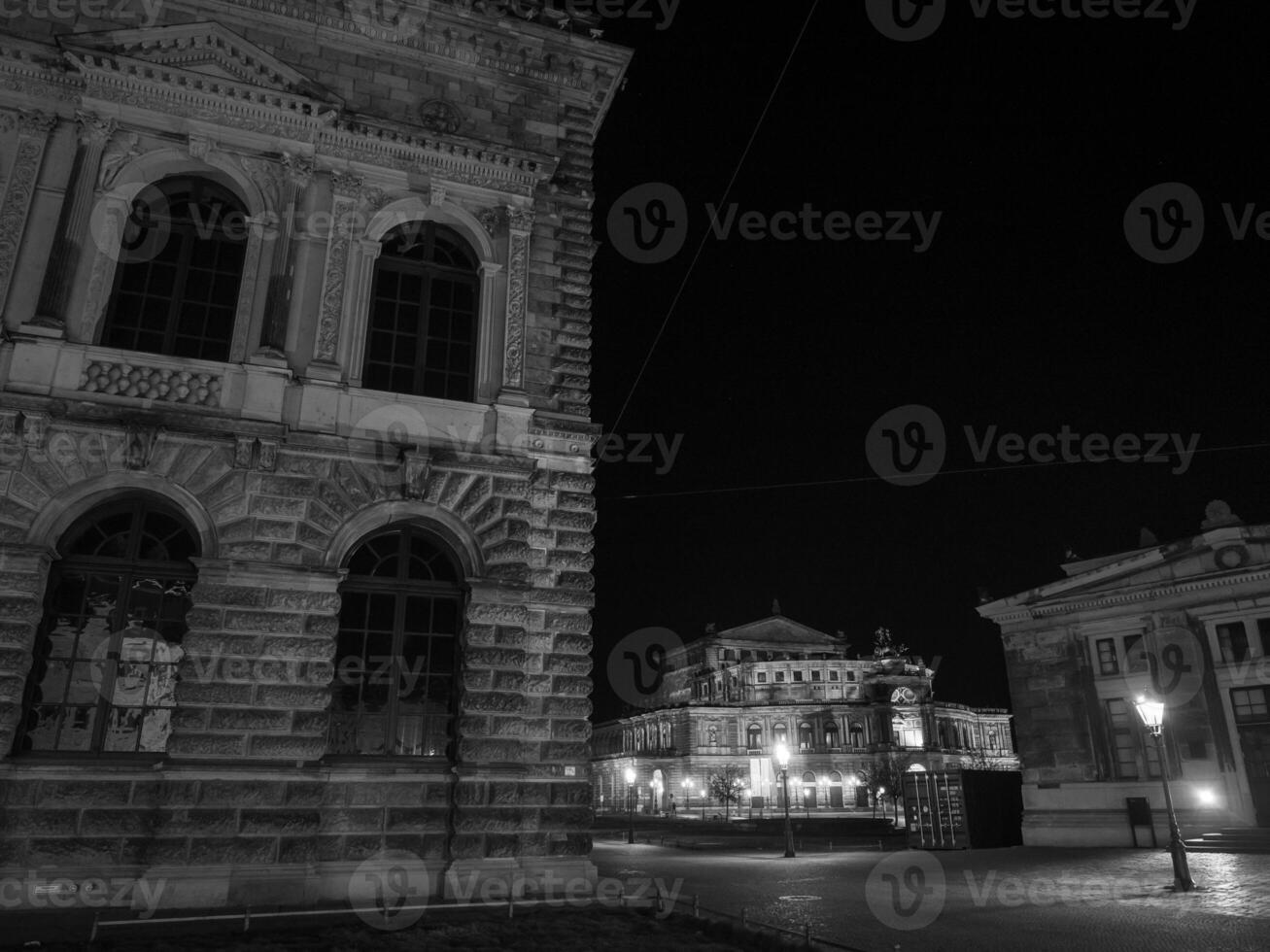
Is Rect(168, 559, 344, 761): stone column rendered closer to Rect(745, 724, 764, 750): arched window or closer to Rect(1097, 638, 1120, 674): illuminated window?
Rect(1097, 638, 1120, 674): illuminated window

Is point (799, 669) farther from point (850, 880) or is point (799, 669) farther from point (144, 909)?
point (144, 909)

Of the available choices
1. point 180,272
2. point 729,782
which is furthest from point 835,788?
point 180,272

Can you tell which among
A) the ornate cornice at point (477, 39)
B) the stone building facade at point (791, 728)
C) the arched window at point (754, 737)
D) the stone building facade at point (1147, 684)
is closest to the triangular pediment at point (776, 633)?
the stone building facade at point (791, 728)

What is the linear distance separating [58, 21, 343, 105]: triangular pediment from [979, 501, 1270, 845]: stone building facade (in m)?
28.7

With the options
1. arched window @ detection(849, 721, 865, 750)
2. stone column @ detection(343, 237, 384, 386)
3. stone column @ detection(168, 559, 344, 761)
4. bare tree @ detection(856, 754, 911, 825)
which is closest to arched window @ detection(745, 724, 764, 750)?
arched window @ detection(849, 721, 865, 750)

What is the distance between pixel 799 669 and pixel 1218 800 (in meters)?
84.1

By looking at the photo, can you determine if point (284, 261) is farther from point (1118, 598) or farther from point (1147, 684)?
point (1147, 684)

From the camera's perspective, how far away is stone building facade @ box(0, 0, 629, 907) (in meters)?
12.0

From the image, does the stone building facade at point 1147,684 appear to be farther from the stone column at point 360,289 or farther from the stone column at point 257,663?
the stone column at point 360,289

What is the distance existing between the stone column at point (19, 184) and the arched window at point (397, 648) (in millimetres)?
6515

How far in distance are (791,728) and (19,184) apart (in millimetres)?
102011

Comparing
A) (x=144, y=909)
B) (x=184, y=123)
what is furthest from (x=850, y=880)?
(x=184, y=123)

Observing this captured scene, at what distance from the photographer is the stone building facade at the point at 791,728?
102750 mm

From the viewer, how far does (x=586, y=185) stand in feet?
55.8
